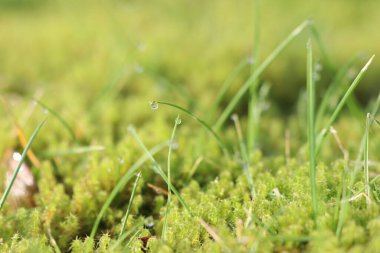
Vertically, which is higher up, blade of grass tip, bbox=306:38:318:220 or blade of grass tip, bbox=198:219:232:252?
blade of grass tip, bbox=306:38:318:220

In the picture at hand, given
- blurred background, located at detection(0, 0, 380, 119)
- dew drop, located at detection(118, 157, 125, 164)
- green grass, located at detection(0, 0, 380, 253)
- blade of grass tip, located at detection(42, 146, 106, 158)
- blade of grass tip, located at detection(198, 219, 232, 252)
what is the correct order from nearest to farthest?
blade of grass tip, located at detection(198, 219, 232, 252)
green grass, located at detection(0, 0, 380, 253)
dew drop, located at detection(118, 157, 125, 164)
blade of grass tip, located at detection(42, 146, 106, 158)
blurred background, located at detection(0, 0, 380, 119)

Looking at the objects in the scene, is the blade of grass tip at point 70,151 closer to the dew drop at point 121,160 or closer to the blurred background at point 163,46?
the dew drop at point 121,160

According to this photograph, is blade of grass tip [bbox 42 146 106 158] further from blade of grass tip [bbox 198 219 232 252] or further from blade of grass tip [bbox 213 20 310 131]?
blade of grass tip [bbox 198 219 232 252]

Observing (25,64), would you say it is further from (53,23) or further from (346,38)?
(346,38)

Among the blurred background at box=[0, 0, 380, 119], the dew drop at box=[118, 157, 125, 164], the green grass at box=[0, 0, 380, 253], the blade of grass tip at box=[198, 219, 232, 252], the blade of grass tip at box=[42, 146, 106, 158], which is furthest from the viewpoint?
the blurred background at box=[0, 0, 380, 119]

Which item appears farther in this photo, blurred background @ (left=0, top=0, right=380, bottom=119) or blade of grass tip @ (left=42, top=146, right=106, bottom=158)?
blurred background @ (left=0, top=0, right=380, bottom=119)

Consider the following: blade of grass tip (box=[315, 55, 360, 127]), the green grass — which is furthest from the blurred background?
blade of grass tip (box=[315, 55, 360, 127])

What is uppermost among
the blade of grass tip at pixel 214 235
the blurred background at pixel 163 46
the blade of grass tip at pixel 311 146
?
the blurred background at pixel 163 46

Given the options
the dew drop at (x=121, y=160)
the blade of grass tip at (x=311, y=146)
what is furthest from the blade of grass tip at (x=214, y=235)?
the dew drop at (x=121, y=160)
